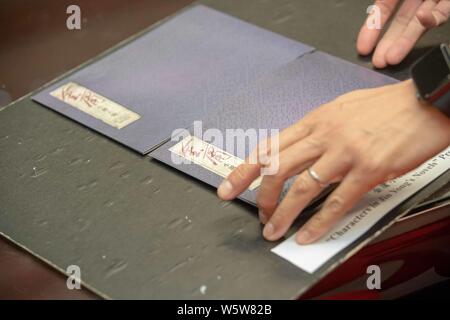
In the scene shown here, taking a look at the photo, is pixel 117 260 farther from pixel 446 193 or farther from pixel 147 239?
pixel 446 193

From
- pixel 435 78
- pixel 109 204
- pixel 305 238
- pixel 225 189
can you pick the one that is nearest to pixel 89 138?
pixel 109 204

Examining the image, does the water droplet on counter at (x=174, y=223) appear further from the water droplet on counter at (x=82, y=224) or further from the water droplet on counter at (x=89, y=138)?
the water droplet on counter at (x=89, y=138)

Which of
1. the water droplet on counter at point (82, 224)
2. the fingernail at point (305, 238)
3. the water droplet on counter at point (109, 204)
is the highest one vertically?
the fingernail at point (305, 238)

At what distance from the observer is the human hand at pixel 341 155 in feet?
2.82

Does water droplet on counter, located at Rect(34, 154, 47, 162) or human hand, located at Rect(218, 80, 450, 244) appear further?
water droplet on counter, located at Rect(34, 154, 47, 162)

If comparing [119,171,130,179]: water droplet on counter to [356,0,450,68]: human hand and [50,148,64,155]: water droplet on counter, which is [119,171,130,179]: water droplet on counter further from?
[356,0,450,68]: human hand

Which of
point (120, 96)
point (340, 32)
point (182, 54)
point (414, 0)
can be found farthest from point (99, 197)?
point (414, 0)

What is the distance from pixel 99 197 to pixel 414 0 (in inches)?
26.3

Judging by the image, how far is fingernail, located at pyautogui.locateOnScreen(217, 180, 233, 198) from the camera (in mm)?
912

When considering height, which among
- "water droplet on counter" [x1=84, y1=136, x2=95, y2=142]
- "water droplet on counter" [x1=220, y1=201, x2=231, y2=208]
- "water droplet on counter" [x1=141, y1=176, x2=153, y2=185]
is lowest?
"water droplet on counter" [x1=84, y1=136, x2=95, y2=142]

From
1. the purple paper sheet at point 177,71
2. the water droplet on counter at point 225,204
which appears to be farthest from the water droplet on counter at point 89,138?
the water droplet on counter at point 225,204

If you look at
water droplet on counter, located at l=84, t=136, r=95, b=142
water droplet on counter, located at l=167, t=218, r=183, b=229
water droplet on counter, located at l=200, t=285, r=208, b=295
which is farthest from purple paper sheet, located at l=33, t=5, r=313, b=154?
water droplet on counter, located at l=200, t=285, r=208, b=295

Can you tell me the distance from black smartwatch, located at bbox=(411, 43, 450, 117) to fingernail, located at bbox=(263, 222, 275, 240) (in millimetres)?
246

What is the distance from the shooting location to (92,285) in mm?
844
